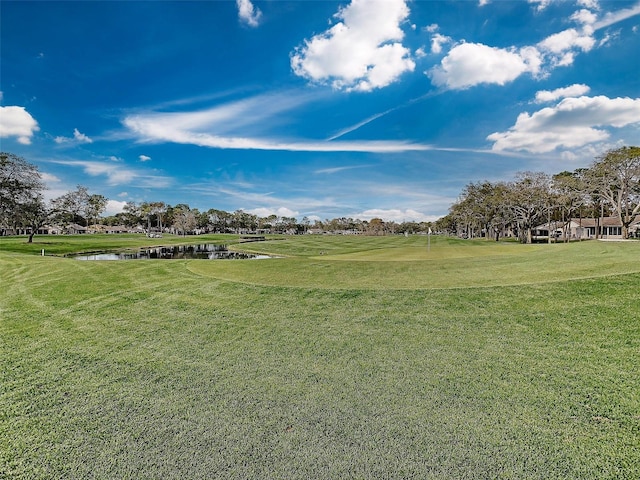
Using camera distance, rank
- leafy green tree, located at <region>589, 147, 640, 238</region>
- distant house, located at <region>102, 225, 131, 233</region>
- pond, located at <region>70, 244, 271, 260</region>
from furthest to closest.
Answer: distant house, located at <region>102, 225, 131, 233</region> → leafy green tree, located at <region>589, 147, 640, 238</region> → pond, located at <region>70, 244, 271, 260</region>

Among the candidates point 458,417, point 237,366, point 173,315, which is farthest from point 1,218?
point 458,417

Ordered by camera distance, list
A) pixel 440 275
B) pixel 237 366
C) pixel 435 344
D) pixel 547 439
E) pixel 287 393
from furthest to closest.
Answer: pixel 440 275 → pixel 435 344 → pixel 237 366 → pixel 287 393 → pixel 547 439

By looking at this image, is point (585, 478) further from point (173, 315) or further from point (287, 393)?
point (173, 315)

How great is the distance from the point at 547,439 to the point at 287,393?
2.77 metres

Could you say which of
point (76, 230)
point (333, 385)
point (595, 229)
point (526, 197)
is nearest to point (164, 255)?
point (333, 385)

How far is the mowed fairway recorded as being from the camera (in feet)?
9.57

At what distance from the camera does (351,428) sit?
334 cm

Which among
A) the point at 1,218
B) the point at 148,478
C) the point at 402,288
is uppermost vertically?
the point at 1,218

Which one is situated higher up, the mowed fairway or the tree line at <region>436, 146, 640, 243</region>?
the tree line at <region>436, 146, 640, 243</region>

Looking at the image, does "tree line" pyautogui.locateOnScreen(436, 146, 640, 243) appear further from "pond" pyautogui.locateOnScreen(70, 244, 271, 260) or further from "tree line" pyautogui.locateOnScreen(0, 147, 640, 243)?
"pond" pyautogui.locateOnScreen(70, 244, 271, 260)

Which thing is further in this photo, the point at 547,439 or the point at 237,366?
the point at 237,366

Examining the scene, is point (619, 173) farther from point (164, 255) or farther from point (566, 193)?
point (164, 255)

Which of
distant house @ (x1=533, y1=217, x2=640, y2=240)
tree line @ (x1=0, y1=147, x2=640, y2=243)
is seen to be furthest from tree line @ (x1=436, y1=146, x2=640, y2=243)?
distant house @ (x1=533, y1=217, x2=640, y2=240)

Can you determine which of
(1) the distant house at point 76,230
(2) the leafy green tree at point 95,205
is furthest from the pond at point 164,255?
(1) the distant house at point 76,230
